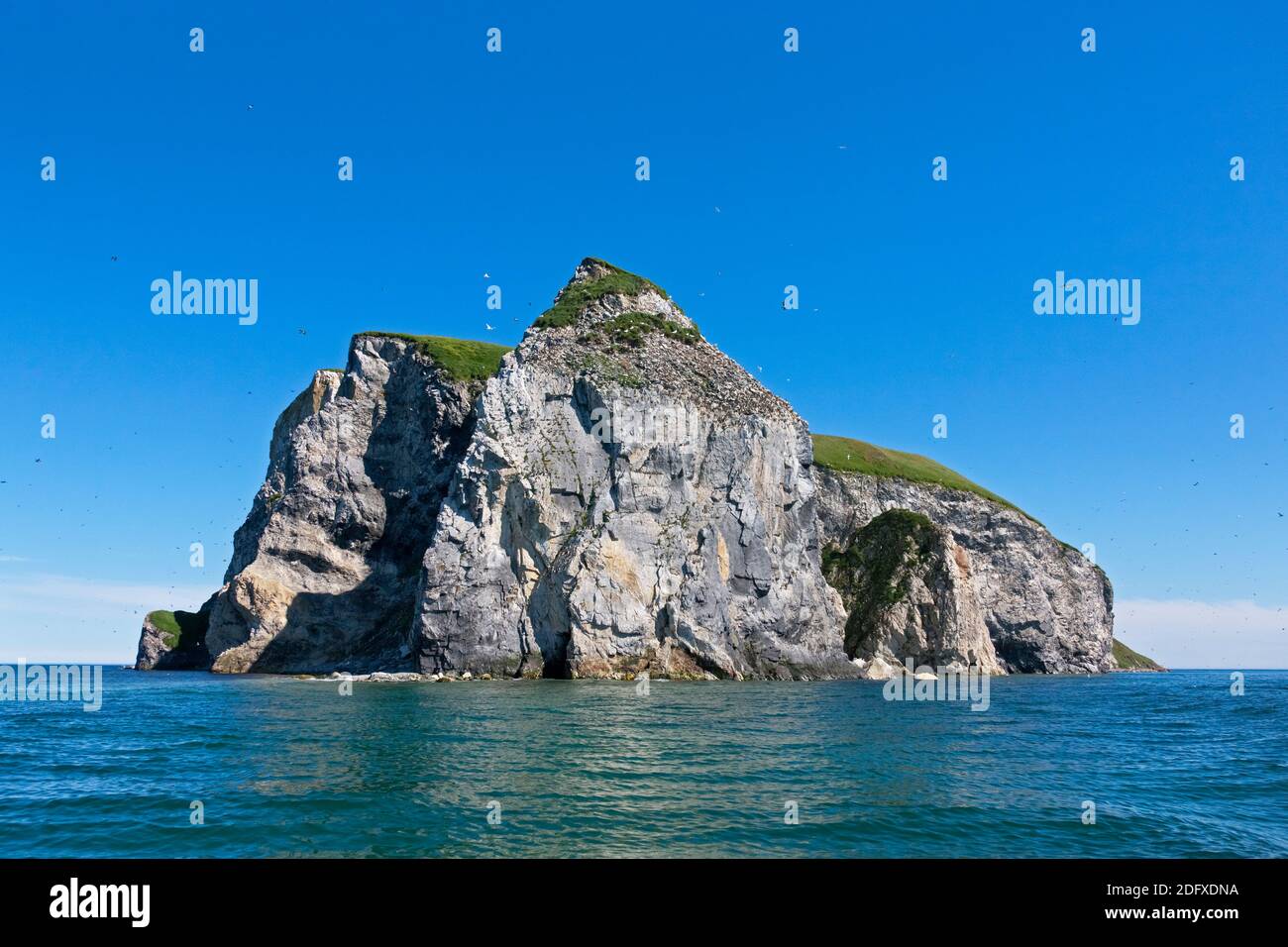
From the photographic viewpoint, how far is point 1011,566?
367 ft

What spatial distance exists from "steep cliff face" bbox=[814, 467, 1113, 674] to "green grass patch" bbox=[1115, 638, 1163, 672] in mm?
24414

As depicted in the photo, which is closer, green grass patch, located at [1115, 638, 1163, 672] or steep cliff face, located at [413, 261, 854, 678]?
steep cliff face, located at [413, 261, 854, 678]

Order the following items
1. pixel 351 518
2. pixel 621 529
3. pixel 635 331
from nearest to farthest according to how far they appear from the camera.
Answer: pixel 621 529, pixel 635 331, pixel 351 518

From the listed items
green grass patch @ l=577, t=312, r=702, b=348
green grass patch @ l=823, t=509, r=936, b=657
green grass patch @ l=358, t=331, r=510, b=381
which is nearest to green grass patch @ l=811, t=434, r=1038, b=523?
green grass patch @ l=823, t=509, r=936, b=657

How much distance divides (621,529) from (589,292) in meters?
29.2

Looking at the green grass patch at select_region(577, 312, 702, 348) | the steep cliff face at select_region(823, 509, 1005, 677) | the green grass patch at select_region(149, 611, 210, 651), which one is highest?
the green grass patch at select_region(577, 312, 702, 348)

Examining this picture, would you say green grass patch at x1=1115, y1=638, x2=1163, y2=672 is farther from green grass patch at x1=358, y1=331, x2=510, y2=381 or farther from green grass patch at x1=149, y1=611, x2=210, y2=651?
green grass patch at x1=149, y1=611, x2=210, y2=651

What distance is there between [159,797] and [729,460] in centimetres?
5897

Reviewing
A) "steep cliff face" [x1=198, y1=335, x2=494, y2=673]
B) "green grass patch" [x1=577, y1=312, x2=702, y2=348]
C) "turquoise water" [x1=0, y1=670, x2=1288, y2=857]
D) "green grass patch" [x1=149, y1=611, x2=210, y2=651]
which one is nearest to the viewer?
"turquoise water" [x1=0, y1=670, x2=1288, y2=857]

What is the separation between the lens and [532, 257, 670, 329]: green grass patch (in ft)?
258

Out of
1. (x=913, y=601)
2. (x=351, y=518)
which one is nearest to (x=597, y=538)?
(x=913, y=601)

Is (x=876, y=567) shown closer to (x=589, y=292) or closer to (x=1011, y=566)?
(x=1011, y=566)
